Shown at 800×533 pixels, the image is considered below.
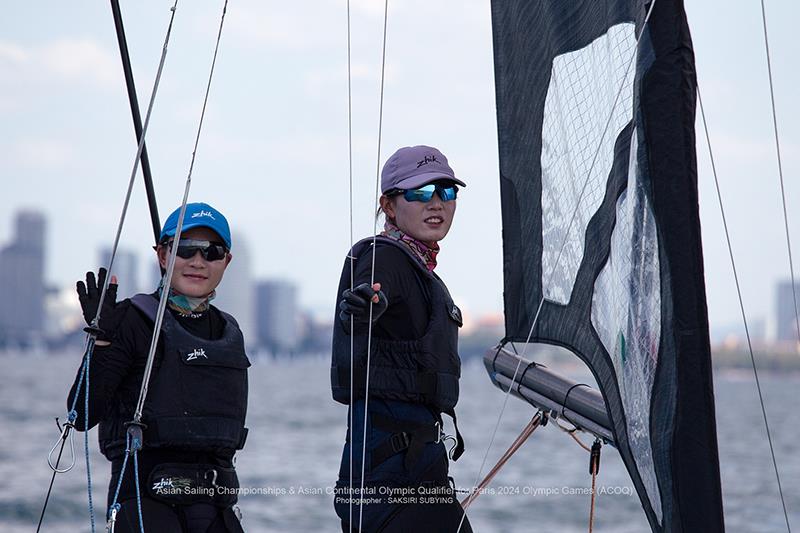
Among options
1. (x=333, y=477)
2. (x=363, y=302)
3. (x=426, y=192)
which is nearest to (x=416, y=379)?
(x=363, y=302)

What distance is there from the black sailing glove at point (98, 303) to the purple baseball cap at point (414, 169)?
771 millimetres

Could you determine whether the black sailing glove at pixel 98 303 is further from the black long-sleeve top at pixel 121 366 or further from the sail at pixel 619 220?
the sail at pixel 619 220

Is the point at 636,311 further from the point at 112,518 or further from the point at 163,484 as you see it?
the point at 112,518

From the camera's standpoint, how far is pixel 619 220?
3.01 m

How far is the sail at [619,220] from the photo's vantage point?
2.63 metres

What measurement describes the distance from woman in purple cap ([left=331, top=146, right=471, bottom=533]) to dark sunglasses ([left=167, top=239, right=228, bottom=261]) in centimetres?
32

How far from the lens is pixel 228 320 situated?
344 cm

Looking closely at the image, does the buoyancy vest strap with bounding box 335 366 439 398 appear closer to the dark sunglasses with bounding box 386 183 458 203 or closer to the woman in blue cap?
the woman in blue cap

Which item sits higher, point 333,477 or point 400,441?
point 400,441

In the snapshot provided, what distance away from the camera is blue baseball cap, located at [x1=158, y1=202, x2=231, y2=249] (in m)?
3.21

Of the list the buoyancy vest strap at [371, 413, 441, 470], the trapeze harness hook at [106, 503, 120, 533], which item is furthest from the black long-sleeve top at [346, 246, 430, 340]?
the trapeze harness hook at [106, 503, 120, 533]

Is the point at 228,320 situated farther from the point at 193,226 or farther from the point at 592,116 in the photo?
the point at 592,116

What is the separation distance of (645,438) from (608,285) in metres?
0.45

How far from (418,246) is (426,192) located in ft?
0.47
